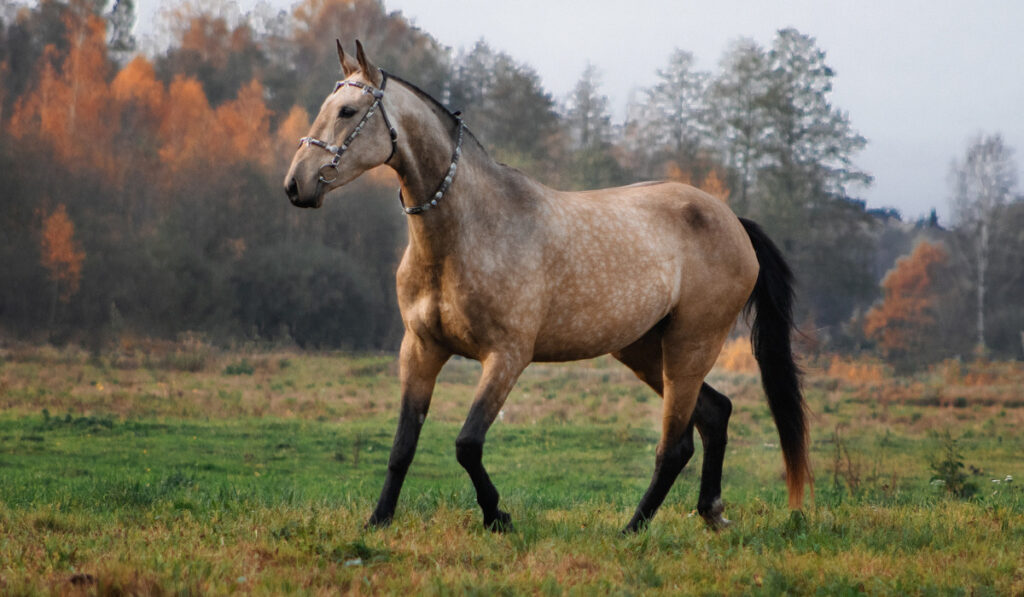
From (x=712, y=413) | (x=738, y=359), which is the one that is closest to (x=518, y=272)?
(x=712, y=413)

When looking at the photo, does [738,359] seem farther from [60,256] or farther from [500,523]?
[500,523]

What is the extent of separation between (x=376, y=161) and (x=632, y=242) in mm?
1833

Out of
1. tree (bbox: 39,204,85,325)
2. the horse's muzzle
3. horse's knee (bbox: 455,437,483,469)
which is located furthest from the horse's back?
tree (bbox: 39,204,85,325)

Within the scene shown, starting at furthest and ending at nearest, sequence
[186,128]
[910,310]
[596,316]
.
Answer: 1. [910,310]
2. [186,128]
3. [596,316]

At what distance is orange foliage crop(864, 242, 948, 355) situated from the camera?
34.4m

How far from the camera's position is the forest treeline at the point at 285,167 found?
25016mm

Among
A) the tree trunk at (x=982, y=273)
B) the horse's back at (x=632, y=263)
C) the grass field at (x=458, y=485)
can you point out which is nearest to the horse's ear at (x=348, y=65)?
the horse's back at (x=632, y=263)

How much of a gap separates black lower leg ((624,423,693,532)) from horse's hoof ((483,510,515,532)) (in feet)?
2.96

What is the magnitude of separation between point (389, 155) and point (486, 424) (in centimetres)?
162

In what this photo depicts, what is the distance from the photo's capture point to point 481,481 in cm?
492

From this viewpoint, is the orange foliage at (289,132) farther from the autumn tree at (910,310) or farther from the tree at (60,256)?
the autumn tree at (910,310)

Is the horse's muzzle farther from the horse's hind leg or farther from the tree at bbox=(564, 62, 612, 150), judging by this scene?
the tree at bbox=(564, 62, 612, 150)

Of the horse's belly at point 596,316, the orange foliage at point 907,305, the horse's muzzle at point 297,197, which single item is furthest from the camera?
the orange foliage at point 907,305

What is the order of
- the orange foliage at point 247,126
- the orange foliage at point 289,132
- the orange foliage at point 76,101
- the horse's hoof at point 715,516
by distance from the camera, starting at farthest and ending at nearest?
the orange foliage at point 289,132, the orange foliage at point 247,126, the orange foliage at point 76,101, the horse's hoof at point 715,516
